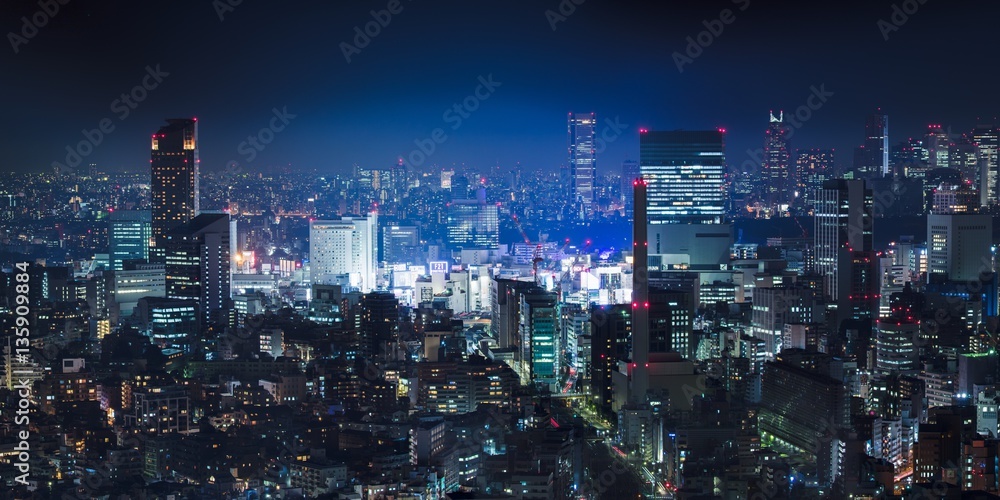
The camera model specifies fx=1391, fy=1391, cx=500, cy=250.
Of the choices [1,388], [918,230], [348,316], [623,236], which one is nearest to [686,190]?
[623,236]

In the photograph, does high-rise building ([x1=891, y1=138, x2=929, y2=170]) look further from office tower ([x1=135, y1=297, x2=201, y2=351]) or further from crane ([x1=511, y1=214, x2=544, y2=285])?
office tower ([x1=135, y1=297, x2=201, y2=351])

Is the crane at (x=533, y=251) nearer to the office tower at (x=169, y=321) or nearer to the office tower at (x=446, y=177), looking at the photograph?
the office tower at (x=446, y=177)

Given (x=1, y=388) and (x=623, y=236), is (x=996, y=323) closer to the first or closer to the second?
(x=623, y=236)

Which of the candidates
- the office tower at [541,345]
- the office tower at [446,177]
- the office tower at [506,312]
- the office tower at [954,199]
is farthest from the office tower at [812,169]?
the office tower at [541,345]

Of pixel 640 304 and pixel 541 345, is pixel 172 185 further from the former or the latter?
pixel 640 304

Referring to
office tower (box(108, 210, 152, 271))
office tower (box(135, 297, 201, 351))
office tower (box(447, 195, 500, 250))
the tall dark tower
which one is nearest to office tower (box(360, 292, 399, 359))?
office tower (box(135, 297, 201, 351))
